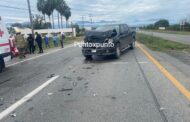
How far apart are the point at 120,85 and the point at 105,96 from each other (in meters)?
1.31

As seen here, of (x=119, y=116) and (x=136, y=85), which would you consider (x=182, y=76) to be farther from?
(x=119, y=116)

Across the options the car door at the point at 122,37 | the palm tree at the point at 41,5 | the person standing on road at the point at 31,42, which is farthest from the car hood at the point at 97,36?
the palm tree at the point at 41,5

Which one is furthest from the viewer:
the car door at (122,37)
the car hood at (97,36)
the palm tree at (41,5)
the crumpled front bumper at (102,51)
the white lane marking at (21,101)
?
the palm tree at (41,5)

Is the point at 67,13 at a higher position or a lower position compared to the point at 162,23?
higher

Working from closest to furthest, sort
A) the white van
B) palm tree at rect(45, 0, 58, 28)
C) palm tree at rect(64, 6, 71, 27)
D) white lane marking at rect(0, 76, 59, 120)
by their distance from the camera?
1. white lane marking at rect(0, 76, 59, 120)
2. the white van
3. palm tree at rect(45, 0, 58, 28)
4. palm tree at rect(64, 6, 71, 27)

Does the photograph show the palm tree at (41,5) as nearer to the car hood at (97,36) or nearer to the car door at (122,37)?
the car door at (122,37)

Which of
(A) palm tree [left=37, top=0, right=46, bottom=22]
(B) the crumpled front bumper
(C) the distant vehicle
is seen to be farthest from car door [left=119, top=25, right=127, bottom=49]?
(A) palm tree [left=37, top=0, right=46, bottom=22]

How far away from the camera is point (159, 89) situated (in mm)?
6996

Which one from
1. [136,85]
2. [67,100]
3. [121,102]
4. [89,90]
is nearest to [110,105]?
[121,102]

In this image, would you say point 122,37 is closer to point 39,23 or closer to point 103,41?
point 103,41

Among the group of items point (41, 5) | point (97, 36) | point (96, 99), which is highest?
point (41, 5)

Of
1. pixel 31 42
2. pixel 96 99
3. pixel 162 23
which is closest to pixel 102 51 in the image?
pixel 96 99

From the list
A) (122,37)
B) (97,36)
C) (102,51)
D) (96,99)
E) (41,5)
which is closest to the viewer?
(96,99)

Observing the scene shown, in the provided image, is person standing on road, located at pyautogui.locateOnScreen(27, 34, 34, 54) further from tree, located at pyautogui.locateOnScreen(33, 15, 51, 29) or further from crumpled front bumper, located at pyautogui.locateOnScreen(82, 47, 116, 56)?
tree, located at pyautogui.locateOnScreen(33, 15, 51, 29)
